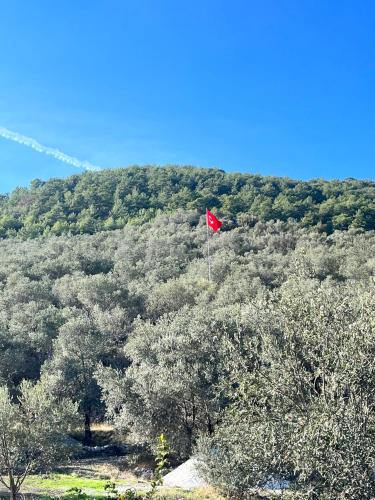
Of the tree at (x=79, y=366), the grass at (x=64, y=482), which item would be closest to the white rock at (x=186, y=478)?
the grass at (x=64, y=482)

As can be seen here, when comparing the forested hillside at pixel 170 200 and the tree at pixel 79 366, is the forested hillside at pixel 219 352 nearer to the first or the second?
the tree at pixel 79 366

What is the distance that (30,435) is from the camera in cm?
1942

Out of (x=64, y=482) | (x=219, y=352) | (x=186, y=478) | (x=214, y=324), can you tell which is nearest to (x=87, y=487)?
(x=64, y=482)

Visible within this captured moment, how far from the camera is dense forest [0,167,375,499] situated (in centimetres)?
1466

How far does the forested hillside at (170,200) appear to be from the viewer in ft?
344

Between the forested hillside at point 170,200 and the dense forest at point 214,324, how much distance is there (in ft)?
2.18

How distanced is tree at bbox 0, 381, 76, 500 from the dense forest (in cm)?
286

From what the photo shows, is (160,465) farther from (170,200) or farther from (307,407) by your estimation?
(170,200)

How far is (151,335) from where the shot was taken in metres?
33.1

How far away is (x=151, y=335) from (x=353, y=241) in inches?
2178

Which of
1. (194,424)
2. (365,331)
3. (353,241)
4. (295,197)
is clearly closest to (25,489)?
(194,424)

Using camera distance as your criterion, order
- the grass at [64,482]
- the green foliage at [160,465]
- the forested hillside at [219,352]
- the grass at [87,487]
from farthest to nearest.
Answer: the grass at [64,482], the grass at [87,487], the forested hillside at [219,352], the green foliage at [160,465]

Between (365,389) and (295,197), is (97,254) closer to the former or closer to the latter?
(295,197)

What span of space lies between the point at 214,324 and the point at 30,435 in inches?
557
